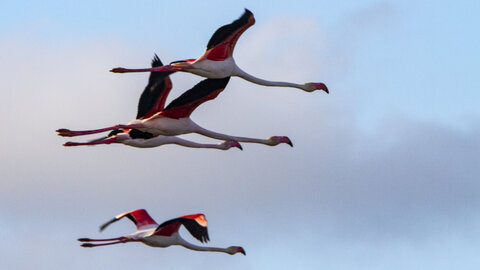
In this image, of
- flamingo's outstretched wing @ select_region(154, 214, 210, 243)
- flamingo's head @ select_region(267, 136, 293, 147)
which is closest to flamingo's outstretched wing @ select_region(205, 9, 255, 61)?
flamingo's head @ select_region(267, 136, 293, 147)

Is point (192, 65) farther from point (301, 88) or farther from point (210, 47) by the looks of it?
point (301, 88)

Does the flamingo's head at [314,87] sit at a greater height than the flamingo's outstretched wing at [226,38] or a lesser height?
greater

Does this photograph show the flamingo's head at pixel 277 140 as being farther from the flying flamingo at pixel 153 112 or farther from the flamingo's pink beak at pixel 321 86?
the flying flamingo at pixel 153 112

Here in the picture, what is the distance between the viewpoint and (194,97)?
48500 millimetres

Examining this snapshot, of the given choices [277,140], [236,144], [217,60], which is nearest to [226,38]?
[217,60]

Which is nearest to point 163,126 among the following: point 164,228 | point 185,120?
point 185,120

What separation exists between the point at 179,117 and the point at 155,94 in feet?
13.1

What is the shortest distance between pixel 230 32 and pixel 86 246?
305 inches

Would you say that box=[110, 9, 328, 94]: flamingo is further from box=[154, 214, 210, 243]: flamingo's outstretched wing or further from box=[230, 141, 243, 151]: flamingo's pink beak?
box=[230, 141, 243, 151]: flamingo's pink beak

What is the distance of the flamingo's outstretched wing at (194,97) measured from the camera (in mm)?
48156

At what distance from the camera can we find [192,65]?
4806 centimetres

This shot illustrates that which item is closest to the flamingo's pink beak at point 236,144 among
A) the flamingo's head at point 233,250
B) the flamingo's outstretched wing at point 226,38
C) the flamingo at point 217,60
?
the flamingo's head at point 233,250

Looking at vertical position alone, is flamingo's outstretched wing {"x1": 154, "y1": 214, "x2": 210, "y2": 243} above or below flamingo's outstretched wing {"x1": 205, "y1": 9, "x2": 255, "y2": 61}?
below

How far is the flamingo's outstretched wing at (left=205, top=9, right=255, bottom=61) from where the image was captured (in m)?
47.2
